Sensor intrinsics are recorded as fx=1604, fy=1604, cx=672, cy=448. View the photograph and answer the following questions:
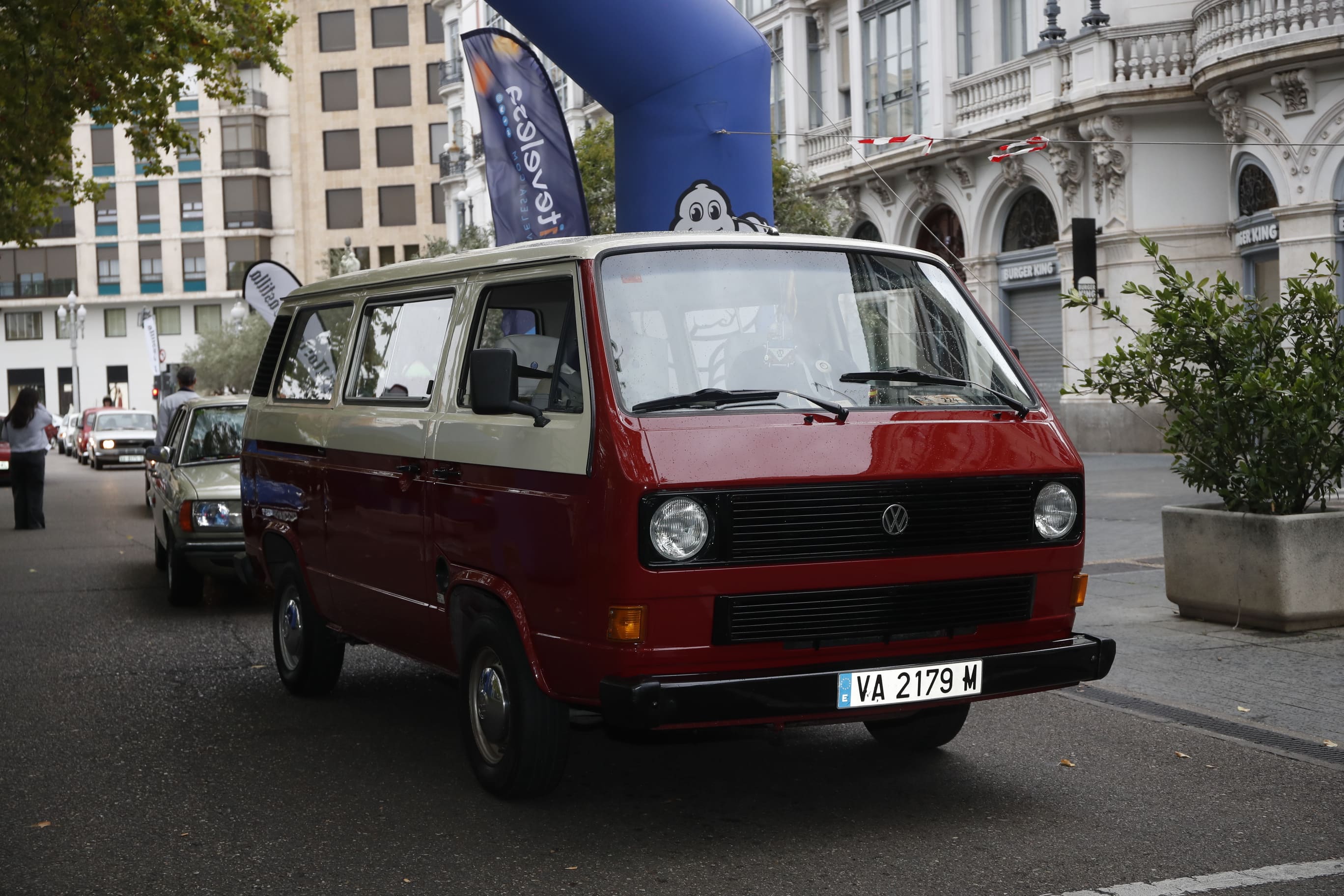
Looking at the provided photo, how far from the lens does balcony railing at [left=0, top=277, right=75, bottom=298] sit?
290 ft

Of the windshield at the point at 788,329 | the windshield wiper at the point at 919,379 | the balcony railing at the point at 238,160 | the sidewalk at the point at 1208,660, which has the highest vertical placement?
the balcony railing at the point at 238,160

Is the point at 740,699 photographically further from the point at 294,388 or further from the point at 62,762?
the point at 294,388

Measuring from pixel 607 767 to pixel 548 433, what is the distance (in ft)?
5.77

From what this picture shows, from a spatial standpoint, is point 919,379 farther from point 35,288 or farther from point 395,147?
point 35,288

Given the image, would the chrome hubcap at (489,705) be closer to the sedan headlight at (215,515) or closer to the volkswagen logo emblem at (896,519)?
the volkswagen logo emblem at (896,519)

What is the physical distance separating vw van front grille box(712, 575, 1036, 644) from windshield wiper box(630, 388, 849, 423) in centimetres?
63

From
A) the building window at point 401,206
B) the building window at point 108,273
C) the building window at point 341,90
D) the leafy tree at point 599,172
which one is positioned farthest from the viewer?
the building window at point 108,273

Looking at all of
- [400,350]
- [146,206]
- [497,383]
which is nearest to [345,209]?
[146,206]

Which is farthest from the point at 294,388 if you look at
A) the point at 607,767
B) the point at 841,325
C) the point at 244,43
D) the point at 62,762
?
the point at 244,43

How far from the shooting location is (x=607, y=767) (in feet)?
21.8

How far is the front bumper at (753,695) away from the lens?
5.08 metres

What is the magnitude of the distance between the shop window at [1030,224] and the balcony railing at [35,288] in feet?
229

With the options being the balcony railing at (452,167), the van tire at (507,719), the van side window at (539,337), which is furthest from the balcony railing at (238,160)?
the van tire at (507,719)

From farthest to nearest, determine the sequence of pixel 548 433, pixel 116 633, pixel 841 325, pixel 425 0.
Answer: pixel 425 0
pixel 116 633
pixel 841 325
pixel 548 433
